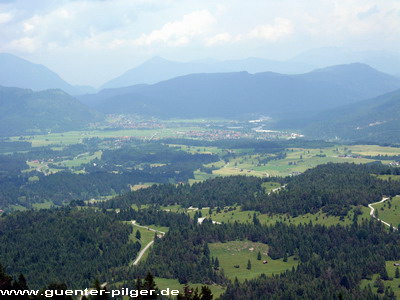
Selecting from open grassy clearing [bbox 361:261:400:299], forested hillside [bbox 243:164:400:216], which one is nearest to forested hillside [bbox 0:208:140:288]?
forested hillside [bbox 243:164:400:216]

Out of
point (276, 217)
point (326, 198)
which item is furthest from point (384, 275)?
point (276, 217)

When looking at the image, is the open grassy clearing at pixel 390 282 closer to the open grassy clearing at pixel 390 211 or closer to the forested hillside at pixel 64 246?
the open grassy clearing at pixel 390 211

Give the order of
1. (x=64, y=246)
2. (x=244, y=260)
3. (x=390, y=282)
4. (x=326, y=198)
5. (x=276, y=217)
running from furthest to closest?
1. (x=326, y=198)
2. (x=276, y=217)
3. (x=64, y=246)
4. (x=244, y=260)
5. (x=390, y=282)

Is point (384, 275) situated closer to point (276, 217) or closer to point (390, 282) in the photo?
point (390, 282)

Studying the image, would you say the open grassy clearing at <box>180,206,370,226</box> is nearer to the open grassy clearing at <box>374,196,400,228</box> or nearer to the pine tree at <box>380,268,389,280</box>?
the open grassy clearing at <box>374,196,400,228</box>

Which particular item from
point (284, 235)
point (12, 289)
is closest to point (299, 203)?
point (284, 235)

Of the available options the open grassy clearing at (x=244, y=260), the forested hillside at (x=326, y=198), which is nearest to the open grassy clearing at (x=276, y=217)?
the forested hillside at (x=326, y=198)
